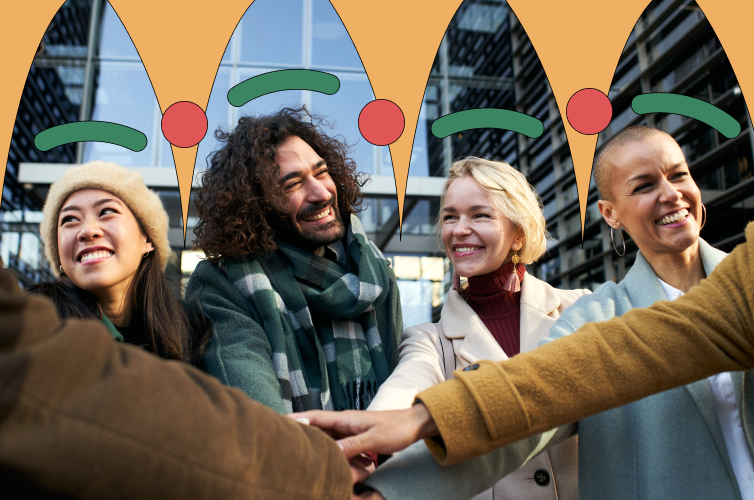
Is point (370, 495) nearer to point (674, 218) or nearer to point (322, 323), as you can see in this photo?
point (322, 323)

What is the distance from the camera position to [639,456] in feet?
4.76

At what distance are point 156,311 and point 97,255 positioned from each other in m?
0.27

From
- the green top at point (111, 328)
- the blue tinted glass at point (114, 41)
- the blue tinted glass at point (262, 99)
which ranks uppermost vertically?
the blue tinted glass at point (114, 41)

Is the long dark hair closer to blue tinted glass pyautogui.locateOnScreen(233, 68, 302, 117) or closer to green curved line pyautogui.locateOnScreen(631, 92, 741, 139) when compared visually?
blue tinted glass pyautogui.locateOnScreen(233, 68, 302, 117)

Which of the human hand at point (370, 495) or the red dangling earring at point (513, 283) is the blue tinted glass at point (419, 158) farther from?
the human hand at point (370, 495)

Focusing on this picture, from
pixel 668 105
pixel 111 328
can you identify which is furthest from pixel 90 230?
pixel 668 105

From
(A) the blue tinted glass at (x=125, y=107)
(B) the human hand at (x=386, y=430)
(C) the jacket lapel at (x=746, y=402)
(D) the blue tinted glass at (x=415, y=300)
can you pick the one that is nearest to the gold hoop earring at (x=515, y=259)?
(C) the jacket lapel at (x=746, y=402)

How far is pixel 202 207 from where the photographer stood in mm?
2480

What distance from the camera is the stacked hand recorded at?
1.17 metres

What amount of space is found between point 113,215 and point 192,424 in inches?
56.0

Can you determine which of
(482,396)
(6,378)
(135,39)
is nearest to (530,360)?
(482,396)

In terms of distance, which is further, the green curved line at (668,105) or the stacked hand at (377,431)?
the green curved line at (668,105)

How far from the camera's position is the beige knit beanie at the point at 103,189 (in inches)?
78.5

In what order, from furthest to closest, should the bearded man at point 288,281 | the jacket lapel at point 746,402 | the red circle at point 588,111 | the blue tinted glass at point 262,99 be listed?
the blue tinted glass at point 262,99 → the red circle at point 588,111 → the bearded man at point 288,281 → the jacket lapel at point 746,402
